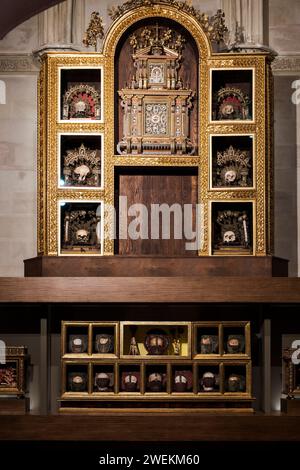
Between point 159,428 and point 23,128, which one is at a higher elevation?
point 23,128

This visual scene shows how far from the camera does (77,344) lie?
5680mm

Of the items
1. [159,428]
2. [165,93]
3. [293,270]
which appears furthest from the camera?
[293,270]

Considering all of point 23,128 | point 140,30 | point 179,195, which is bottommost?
point 179,195

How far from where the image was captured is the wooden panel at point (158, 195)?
596 centimetres

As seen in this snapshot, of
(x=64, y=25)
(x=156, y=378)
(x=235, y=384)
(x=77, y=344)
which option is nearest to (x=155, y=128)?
(x=64, y=25)

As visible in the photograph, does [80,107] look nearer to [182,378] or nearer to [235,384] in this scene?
[182,378]

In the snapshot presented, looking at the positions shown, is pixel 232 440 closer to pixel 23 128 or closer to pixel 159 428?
pixel 159 428

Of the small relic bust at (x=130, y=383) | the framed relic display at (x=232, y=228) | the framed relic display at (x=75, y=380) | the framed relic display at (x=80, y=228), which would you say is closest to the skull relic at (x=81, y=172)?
the framed relic display at (x=80, y=228)

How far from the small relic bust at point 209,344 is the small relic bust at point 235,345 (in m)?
0.07

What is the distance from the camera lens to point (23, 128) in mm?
6266

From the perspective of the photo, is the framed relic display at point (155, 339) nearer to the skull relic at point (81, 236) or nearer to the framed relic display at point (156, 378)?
the framed relic display at point (156, 378)

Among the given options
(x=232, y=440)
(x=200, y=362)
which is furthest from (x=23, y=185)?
(x=232, y=440)

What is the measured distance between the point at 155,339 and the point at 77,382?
1.82ft

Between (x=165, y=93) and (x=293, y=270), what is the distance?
1506 mm
